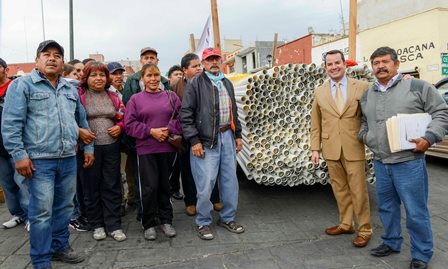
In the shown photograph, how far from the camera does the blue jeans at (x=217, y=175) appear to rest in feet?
12.8

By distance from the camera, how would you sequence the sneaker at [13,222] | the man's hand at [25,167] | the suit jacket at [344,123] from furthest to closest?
the sneaker at [13,222] → the suit jacket at [344,123] → the man's hand at [25,167]

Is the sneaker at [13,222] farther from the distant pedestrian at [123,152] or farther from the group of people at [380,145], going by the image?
the group of people at [380,145]

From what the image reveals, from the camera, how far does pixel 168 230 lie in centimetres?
393

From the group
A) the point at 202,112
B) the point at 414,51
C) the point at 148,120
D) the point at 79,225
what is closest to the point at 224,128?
the point at 202,112

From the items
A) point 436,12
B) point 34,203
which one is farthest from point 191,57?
point 436,12

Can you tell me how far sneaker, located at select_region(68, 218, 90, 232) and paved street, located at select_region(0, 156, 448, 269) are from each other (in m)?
0.10

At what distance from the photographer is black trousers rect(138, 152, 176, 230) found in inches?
149

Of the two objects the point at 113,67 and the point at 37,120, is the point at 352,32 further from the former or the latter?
the point at 37,120

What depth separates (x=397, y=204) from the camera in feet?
10.8

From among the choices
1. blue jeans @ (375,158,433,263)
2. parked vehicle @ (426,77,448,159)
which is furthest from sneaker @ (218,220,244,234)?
parked vehicle @ (426,77,448,159)

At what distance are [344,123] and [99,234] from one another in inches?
110

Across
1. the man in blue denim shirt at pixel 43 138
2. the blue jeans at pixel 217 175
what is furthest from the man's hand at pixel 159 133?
the man in blue denim shirt at pixel 43 138

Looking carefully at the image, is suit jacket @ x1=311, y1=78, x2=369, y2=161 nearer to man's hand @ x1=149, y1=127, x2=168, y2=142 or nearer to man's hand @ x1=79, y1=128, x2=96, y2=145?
man's hand @ x1=149, y1=127, x2=168, y2=142

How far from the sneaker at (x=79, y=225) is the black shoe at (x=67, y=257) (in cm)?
73
